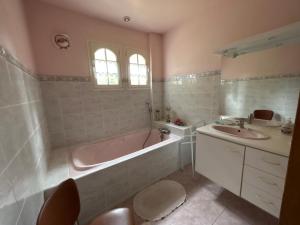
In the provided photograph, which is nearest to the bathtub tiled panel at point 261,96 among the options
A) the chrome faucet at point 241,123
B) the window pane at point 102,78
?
the chrome faucet at point 241,123

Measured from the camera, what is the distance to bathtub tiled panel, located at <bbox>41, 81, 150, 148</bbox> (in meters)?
1.95

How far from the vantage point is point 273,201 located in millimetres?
1122

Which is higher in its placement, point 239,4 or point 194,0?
point 194,0

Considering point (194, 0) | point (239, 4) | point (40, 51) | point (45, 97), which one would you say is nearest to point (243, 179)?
point (239, 4)

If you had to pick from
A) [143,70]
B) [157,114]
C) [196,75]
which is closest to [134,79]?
[143,70]

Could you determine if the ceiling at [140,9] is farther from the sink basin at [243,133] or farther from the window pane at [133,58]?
the sink basin at [243,133]

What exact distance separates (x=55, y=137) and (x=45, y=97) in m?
0.60

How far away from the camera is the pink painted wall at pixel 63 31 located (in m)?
1.74

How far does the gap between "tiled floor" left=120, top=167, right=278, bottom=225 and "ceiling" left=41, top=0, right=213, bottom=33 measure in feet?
8.30

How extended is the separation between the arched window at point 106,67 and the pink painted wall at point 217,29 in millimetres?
1084

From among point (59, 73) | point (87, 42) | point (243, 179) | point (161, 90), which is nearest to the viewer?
point (243, 179)

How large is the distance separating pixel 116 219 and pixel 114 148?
1.50m

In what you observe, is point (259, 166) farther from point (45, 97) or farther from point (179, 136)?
point (45, 97)

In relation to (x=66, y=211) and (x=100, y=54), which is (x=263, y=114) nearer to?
→ (x=66, y=211)
